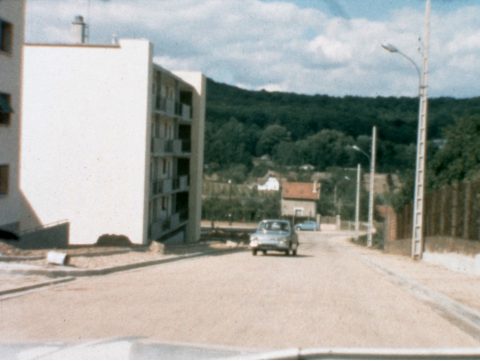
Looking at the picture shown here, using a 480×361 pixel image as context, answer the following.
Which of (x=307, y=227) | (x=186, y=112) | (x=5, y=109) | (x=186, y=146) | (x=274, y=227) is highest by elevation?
(x=186, y=112)

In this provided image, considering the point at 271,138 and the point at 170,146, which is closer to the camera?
the point at 170,146

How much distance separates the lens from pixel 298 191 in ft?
362

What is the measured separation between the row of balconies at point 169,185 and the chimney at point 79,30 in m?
10.5

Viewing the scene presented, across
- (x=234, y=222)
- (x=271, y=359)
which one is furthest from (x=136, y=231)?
(x=234, y=222)

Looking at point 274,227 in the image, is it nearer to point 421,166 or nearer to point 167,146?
point 421,166

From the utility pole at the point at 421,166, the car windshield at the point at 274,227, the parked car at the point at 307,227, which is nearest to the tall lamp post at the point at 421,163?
the utility pole at the point at 421,166

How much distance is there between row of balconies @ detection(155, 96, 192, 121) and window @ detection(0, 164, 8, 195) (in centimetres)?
1770

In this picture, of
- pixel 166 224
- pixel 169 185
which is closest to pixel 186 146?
pixel 169 185

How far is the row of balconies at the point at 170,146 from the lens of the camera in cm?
4783

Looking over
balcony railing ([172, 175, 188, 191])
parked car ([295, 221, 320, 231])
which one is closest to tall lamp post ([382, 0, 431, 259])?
balcony railing ([172, 175, 188, 191])

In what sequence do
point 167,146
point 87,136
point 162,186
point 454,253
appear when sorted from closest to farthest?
point 454,253, point 87,136, point 162,186, point 167,146

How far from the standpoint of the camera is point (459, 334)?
33.7 feet

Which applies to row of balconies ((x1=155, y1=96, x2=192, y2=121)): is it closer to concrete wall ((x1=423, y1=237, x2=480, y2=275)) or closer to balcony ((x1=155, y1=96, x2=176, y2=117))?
balcony ((x1=155, y1=96, x2=176, y2=117))

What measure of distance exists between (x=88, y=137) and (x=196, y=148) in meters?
21.4
